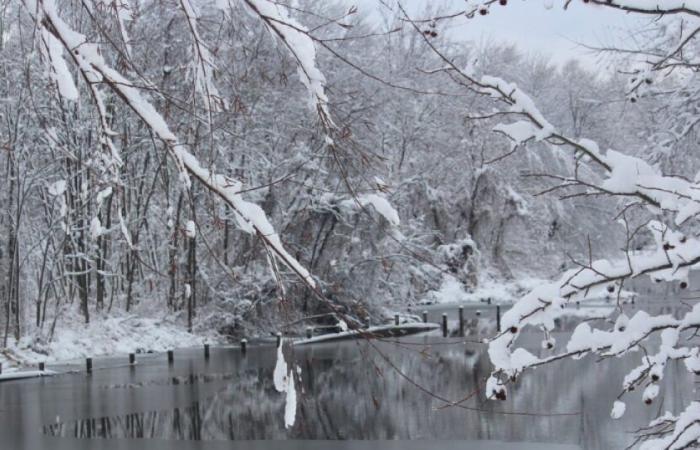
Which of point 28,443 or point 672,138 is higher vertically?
point 672,138

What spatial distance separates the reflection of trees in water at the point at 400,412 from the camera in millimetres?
12148

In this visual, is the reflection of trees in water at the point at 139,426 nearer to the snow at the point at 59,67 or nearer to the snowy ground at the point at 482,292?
the snow at the point at 59,67

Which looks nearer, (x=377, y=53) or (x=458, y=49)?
(x=377, y=53)

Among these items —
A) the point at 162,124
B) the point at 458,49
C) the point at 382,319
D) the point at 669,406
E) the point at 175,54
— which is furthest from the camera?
the point at 458,49

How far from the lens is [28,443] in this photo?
12.0m

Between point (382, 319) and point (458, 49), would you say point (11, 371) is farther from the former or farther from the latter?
point (458, 49)

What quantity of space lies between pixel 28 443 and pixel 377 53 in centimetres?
2448

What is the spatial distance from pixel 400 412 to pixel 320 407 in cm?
150

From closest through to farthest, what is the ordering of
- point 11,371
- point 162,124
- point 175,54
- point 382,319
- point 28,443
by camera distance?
point 162,124 → point 28,443 → point 11,371 → point 175,54 → point 382,319

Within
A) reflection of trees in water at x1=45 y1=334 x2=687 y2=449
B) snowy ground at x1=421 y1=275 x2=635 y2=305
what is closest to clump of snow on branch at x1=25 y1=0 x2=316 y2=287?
reflection of trees in water at x1=45 y1=334 x2=687 y2=449

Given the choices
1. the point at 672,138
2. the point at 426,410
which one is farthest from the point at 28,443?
the point at 672,138

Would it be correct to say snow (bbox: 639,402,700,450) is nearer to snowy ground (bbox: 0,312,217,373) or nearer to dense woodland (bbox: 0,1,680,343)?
dense woodland (bbox: 0,1,680,343)

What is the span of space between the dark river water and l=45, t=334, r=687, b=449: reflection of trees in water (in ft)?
0.07

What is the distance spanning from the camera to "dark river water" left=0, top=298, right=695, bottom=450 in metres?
11.8
